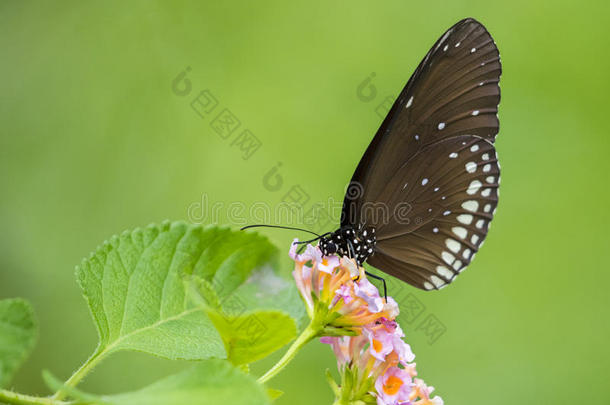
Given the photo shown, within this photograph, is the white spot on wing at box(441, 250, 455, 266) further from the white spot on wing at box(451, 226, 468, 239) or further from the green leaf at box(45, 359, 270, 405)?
the green leaf at box(45, 359, 270, 405)

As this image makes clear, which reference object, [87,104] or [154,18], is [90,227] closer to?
[87,104]

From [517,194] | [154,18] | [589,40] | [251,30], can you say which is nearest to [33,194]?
[154,18]

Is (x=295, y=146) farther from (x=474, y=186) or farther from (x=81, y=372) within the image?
(x=81, y=372)

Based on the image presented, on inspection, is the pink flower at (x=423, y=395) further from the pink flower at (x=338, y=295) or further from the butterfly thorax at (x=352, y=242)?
the butterfly thorax at (x=352, y=242)

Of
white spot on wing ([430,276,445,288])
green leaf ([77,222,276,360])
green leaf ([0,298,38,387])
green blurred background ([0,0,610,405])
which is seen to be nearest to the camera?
green leaf ([0,298,38,387])

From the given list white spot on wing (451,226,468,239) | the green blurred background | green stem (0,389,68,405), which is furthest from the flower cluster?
the green blurred background

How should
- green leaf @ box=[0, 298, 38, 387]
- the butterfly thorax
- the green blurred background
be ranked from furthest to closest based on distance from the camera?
the green blurred background, the butterfly thorax, green leaf @ box=[0, 298, 38, 387]

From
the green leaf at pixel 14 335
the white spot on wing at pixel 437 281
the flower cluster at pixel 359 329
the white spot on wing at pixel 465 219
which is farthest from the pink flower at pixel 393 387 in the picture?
the white spot on wing at pixel 465 219
